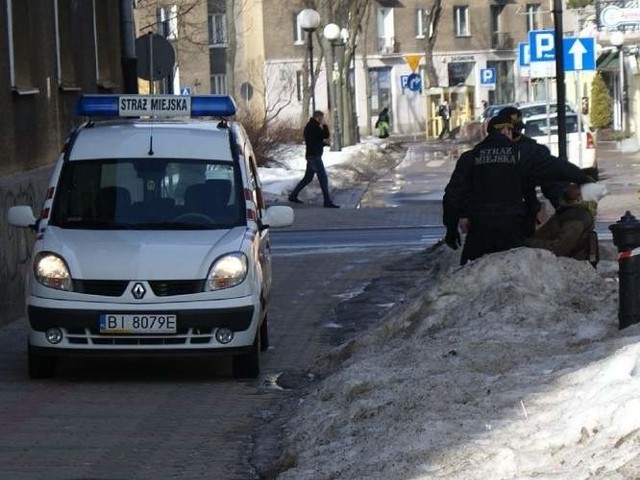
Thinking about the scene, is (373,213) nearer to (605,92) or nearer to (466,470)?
(466,470)

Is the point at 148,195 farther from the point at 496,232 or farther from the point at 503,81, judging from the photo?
the point at 503,81

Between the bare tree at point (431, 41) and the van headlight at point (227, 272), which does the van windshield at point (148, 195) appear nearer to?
the van headlight at point (227, 272)

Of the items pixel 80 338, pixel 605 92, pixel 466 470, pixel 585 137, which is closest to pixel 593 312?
pixel 80 338

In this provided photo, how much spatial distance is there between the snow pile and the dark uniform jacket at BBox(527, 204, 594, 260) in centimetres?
93

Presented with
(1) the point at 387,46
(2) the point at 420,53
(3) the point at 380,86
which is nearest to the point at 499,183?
(3) the point at 380,86

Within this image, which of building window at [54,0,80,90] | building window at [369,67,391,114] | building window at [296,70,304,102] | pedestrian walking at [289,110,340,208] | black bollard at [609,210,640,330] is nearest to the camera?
black bollard at [609,210,640,330]

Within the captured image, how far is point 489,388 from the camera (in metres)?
8.79

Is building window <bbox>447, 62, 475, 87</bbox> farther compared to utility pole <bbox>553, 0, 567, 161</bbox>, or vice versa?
building window <bbox>447, 62, 475, 87</bbox>

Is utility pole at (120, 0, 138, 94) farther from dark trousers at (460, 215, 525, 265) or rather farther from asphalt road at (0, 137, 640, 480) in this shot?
dark trousers at (460, 215, 525, 265)

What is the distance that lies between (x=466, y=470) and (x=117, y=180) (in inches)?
230

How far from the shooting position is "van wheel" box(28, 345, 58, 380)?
1152 cm

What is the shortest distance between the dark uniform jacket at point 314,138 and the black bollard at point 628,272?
2108cm

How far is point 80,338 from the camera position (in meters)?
11.1

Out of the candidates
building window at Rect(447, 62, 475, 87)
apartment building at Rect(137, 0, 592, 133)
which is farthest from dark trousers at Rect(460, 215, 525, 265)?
building window at Rect(447, 62, 475, 87)
